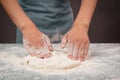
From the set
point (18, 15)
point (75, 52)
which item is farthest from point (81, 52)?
point (18, 15)

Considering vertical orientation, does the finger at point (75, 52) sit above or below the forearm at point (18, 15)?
below

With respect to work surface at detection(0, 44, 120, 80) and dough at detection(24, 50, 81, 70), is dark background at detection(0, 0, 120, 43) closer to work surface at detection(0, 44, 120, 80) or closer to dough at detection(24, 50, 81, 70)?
work surface at detection(0, 44, 120, 80)

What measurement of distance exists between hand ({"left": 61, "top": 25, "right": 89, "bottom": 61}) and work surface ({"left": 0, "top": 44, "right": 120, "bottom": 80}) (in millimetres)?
36

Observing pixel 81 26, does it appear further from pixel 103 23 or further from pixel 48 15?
pixel 103 23

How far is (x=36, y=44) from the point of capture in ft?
3.52

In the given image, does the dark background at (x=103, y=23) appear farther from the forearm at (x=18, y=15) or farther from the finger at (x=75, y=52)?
the finger at (x=75, y=52)

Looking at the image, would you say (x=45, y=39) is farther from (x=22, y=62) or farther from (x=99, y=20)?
(x=99, y=20)

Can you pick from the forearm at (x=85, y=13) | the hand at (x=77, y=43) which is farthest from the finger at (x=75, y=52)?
the forearm at (x=85, y=13)

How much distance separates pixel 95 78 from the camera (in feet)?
2.97

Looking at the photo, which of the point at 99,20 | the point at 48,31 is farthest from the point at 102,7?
the point at 48,31

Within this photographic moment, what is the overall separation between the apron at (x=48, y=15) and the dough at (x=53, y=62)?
10.1 inches

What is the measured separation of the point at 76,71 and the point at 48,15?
0.39 meters

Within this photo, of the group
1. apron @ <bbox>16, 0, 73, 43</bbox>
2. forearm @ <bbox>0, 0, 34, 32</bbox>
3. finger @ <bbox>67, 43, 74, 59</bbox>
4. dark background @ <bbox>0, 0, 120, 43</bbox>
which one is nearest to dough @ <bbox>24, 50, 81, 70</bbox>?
finger @ <bbox>67, 43, 74, 59</bbox>

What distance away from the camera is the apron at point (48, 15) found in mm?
1277
